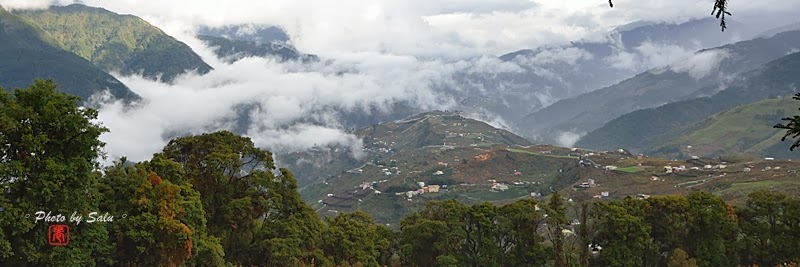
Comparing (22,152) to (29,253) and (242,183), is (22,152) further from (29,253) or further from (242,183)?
(242,183)

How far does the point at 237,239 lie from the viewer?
43469mm

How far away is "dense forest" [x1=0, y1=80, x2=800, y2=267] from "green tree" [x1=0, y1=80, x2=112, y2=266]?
0.20ft

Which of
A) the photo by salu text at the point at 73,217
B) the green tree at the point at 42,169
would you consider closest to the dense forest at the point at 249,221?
the green tree at the point at 42,169

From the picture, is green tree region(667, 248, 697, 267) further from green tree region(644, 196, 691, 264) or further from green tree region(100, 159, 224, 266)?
green tree region(100, 159, 224, 266)

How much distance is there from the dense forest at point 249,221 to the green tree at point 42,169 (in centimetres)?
6

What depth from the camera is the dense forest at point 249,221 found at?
1087 inches

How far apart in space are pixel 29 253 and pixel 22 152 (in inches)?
180

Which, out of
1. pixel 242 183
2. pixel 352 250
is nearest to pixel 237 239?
pixel 242 183

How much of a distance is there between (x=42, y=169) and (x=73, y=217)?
2.73 metres

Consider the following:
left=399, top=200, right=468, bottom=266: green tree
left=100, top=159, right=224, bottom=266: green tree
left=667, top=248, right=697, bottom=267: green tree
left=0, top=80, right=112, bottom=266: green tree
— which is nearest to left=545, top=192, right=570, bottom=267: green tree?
left=399, top=200, right=468, bottom=266: green tree

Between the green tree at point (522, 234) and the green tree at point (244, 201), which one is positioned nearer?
the green tree at point (244, 201)

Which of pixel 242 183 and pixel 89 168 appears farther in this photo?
pixel 242 183

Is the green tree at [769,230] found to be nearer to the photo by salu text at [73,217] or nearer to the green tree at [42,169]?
the photo by salu text at [73,217]

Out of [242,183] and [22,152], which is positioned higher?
[22,152]
